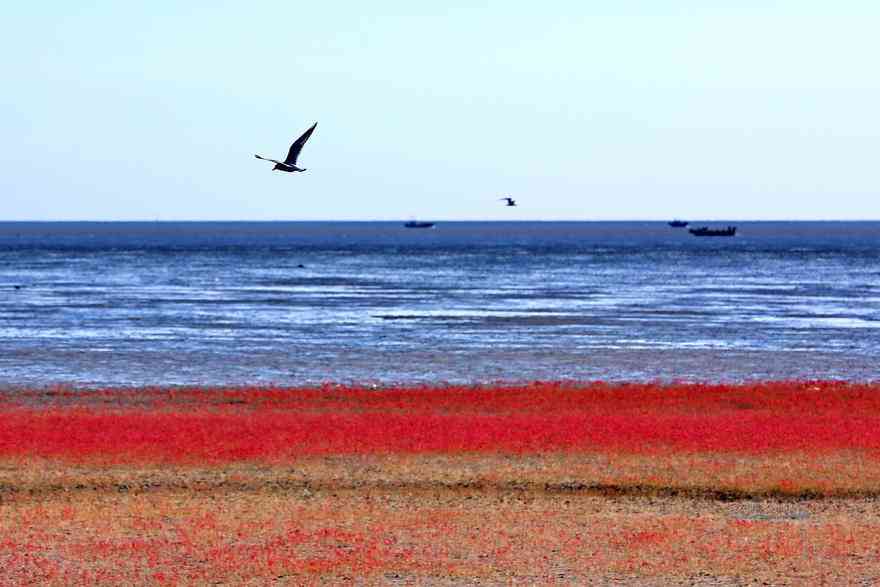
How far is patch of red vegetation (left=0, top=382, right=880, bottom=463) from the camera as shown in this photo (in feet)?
72.8

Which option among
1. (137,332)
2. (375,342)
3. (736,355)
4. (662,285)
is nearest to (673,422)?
(736,355)

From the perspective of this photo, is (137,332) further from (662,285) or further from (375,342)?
(662,285)

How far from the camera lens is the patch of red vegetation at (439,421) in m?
22.2

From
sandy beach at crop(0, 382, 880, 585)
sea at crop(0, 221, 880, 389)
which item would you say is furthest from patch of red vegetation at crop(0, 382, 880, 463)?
sea at crop(0, 221, 880, 389)

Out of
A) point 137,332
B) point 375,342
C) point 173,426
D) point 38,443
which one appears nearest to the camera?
point 38,443

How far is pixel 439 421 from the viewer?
25422 mm

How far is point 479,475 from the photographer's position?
19.6 m

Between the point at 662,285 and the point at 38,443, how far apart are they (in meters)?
67.7

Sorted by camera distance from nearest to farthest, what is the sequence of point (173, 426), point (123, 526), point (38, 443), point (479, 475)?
point (123, 526) → point (479, 475) → point (38, 443) → point (173, 426)
